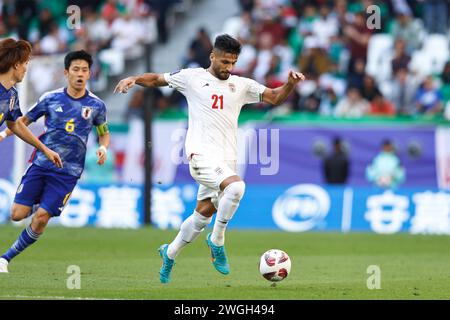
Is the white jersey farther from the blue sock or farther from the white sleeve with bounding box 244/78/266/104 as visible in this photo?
the blue sock

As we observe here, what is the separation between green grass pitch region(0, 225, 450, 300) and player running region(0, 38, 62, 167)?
1.56m

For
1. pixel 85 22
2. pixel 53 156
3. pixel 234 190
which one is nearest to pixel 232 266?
pixel 234 190

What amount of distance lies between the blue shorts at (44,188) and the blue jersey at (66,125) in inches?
3.5

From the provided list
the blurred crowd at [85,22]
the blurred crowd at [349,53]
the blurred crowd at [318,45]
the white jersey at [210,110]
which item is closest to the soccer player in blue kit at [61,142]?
the white jersey at [210,110]

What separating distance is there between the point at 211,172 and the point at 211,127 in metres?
0.56

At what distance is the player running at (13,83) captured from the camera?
12328 millimetres

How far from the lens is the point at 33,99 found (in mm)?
24828

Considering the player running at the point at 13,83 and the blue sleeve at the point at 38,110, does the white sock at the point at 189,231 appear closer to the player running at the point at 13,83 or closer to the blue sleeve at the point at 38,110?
the player running at the point at 13,83

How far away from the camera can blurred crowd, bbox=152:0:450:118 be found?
2484cm

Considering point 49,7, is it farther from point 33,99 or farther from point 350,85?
point 350,85

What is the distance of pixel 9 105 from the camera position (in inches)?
489

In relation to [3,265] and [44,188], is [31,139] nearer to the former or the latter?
[44,188]

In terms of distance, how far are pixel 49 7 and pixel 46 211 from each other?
59.0 feet
